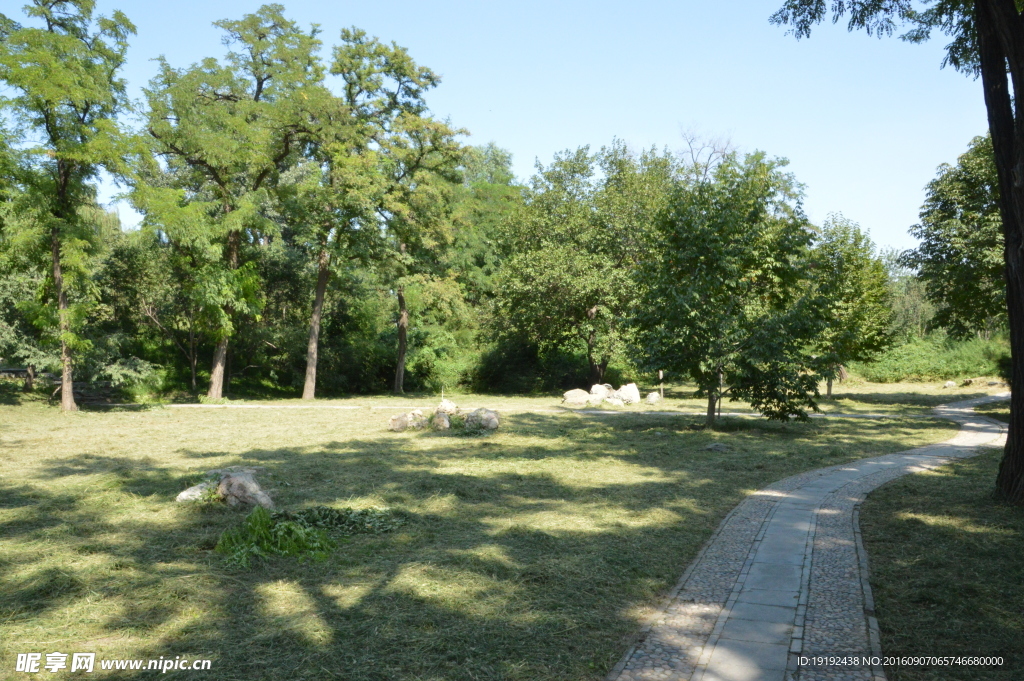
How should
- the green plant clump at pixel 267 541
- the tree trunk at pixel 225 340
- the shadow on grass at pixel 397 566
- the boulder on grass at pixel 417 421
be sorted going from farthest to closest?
the tree trunk at pixel 225 340, the boulder on grass at pixel 417 421, the green plant clump at pixel 267 541, the shadow on grass at pixel 397 566

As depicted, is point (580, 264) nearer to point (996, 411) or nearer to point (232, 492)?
point (996, 411)

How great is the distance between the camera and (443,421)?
15.8 m

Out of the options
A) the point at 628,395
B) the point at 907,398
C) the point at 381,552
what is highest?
the point at 907,398

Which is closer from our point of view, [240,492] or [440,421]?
[240,492]

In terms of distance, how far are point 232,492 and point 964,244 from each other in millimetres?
22159

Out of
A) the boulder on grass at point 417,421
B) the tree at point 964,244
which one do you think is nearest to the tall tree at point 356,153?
the boulder on grass at point 417,421

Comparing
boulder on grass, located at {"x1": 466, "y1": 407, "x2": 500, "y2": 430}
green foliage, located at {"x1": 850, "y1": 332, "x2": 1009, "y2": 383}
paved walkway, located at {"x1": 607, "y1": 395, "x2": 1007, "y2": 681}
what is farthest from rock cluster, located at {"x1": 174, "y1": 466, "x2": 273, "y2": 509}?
green foliage, located at {"x1": 850, "y1": 332, "x2": 1009, "y2": 383}

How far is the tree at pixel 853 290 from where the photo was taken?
25188 mm

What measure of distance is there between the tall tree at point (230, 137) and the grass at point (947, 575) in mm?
19511

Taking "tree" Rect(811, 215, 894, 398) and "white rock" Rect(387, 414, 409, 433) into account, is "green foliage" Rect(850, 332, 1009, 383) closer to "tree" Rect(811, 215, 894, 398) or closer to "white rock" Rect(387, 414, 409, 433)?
"tree" Rect(811, 215, 894, 398)

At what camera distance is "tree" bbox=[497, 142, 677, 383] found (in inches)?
1114

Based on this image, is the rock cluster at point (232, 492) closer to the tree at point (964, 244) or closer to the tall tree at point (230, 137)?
the tall tree at point (230, 137)

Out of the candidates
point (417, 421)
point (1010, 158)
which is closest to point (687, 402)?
point (417, 421)

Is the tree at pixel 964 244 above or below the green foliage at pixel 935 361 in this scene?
above
